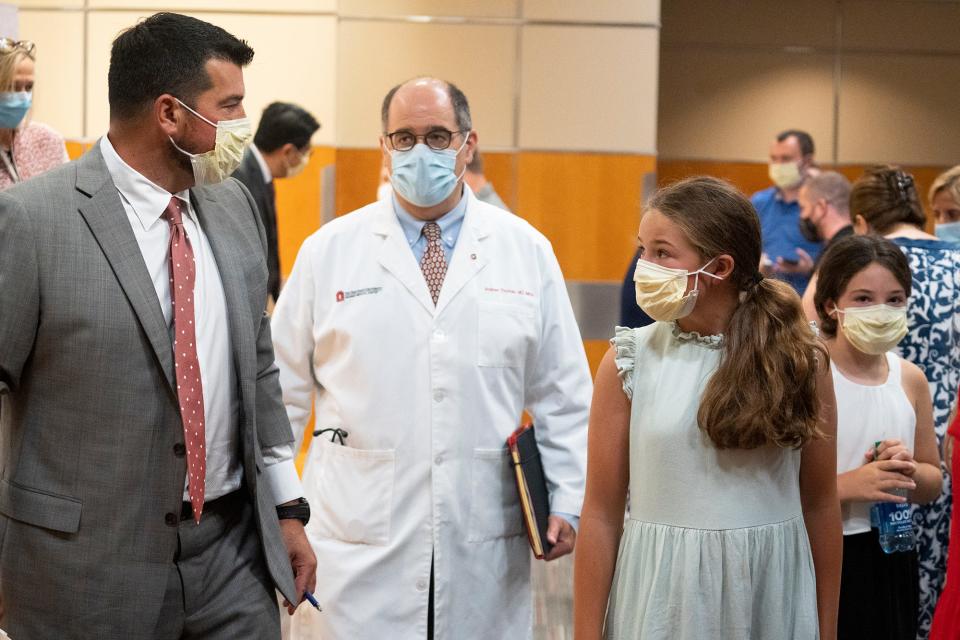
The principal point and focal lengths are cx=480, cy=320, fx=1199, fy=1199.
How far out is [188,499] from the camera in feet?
6.73

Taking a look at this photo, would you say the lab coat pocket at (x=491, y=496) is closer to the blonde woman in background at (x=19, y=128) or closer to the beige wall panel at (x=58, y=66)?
the blonde woman in background at (x=19, y=128)

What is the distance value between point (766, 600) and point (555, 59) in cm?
503

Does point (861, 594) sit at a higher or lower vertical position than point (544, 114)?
lower

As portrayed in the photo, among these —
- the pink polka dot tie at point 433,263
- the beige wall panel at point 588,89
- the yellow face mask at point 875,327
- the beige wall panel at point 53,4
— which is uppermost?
the beige wall panel at point 53,4

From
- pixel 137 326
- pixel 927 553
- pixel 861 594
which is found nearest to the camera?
pixel 137 326

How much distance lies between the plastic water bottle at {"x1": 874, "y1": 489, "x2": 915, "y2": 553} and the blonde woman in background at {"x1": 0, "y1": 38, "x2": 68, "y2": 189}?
233cm

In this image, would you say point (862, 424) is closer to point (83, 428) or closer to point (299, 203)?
point (83, 428)

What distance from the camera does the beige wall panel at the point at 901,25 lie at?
873 centimetres

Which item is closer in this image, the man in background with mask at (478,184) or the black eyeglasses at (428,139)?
the black eyeglasses at (428,139)

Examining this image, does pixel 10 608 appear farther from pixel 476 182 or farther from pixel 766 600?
pixel 476 182

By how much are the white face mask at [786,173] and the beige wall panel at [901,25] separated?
2458 mm

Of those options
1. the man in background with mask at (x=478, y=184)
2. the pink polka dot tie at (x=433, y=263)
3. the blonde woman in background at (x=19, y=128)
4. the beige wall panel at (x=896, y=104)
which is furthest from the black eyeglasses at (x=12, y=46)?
the beige wall panel at (x=896, y=104)

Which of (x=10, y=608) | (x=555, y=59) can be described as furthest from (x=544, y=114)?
(x=10, y=608)

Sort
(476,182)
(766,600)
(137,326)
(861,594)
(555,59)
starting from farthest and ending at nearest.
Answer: (555,59)
(476,182)
(861,594)
(766,600)
(137,326)
